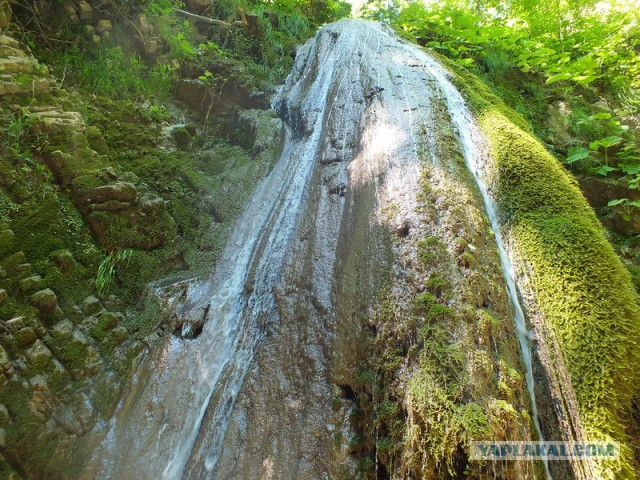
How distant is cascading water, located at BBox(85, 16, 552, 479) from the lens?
2744 mm

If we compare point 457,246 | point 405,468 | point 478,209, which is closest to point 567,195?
point 478,209

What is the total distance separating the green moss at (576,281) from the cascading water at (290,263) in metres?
0.19

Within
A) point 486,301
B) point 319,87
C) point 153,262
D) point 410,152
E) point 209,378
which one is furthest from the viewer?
point 319,87

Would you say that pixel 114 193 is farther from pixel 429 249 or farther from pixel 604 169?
pixel 604 169

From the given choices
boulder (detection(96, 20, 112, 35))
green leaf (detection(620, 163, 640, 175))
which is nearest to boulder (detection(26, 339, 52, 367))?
boulder (detection(96, 20, 112, 35))

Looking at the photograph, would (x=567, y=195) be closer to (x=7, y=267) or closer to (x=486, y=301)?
(x=486, y=301)

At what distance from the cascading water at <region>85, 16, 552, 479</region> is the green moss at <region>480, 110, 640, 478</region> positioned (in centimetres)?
19

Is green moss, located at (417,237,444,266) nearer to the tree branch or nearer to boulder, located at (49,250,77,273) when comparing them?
boulder, located at (49,250,77,273)

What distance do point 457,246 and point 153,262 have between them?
3267 mm

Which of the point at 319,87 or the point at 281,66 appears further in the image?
the point at 281,66

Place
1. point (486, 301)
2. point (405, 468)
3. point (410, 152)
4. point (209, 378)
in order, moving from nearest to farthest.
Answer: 1. point (405, 468)
2. point (486, 301)
3. point (209, 378)
4. point (410, 152)

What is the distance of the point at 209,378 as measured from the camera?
3139 millimetres


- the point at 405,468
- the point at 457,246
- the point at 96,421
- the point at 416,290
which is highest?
the point at 457,246

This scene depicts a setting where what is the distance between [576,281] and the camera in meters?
2.41
